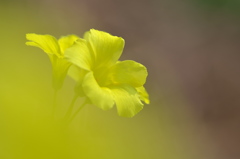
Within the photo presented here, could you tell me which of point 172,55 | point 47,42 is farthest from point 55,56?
point 172,55

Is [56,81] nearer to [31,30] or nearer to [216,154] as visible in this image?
[31,30]

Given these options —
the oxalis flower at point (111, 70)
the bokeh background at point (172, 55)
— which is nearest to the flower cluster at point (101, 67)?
the oxalis flower at point (111, 70)

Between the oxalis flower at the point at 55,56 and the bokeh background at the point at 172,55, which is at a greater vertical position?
the oxalis flower at the point at 55,56

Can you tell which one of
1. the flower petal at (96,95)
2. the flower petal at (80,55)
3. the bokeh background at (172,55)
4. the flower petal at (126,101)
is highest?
the flower petal at (80,55)

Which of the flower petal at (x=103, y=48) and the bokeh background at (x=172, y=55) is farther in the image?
the bokeh background at (x=172, y=55)

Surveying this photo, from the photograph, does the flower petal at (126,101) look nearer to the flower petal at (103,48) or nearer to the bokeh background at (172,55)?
the flower petal at (103,48)

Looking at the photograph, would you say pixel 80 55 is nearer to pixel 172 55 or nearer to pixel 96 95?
pixel 96 95
